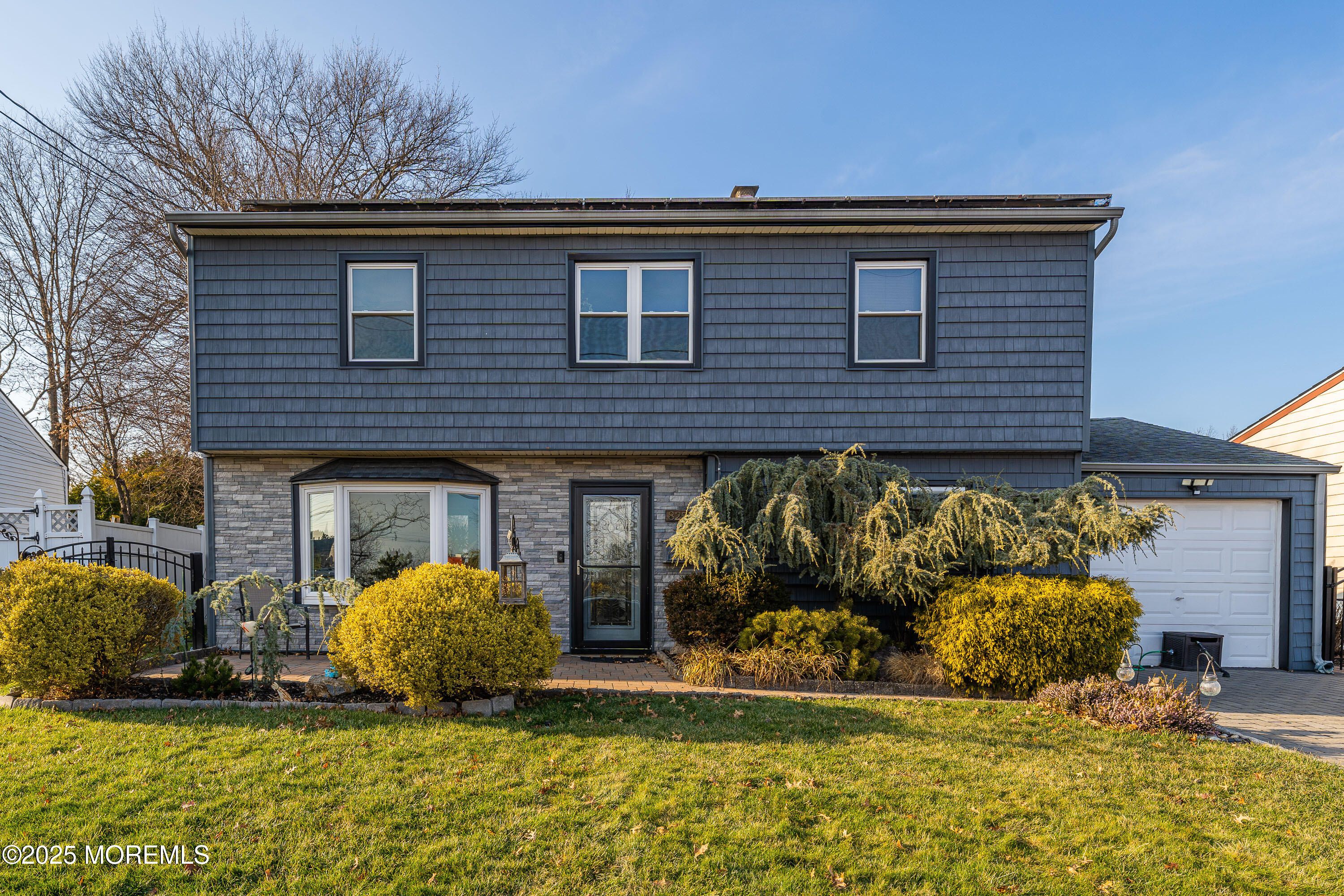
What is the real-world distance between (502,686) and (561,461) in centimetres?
346

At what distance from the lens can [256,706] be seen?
5.35 m

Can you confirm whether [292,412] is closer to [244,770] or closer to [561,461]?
[561,461]

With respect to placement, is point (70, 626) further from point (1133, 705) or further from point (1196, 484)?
point (1196, 484)

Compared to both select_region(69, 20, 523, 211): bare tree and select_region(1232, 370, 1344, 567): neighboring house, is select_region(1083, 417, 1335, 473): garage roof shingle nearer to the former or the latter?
select_region(1232, 370, 1344, 567): neighboring house

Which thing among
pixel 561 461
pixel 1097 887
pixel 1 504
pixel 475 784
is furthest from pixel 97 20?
pixel 1097 887

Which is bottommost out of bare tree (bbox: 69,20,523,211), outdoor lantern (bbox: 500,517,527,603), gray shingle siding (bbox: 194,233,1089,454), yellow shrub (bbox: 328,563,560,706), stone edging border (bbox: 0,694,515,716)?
stone edging border (bbox: 0,694,515,716)

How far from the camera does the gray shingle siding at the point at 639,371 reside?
7.73 metres

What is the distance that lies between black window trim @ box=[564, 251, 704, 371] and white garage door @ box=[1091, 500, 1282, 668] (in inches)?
231

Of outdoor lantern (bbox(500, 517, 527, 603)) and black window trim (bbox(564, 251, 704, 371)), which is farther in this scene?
black window trim (bbox(564, 251, 704, 371))

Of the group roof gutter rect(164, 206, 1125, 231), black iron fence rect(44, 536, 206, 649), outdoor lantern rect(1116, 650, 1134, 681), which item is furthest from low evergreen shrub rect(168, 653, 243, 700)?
outdoor lantern rect(1116, 650, 1134, 681)

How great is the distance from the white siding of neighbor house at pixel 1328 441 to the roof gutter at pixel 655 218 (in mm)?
5959

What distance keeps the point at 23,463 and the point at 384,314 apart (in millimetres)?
12874

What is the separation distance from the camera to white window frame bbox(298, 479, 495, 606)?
7.93m

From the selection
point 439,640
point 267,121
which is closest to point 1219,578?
point 439,640
